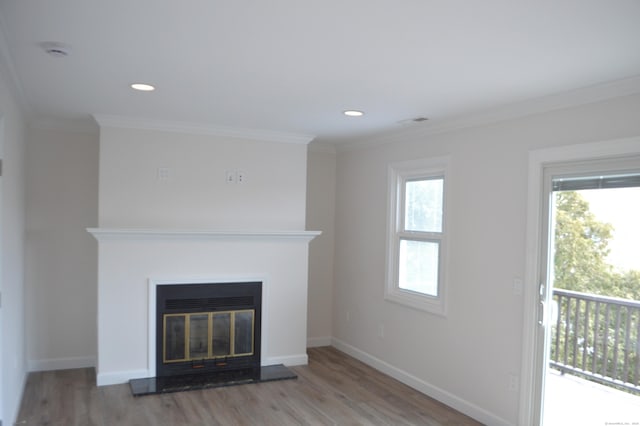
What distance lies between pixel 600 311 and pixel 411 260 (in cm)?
185

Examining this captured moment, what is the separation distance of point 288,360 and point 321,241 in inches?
57.5

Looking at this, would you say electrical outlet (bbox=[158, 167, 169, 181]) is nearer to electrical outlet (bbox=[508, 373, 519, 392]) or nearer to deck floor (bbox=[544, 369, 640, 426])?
electrical outlet (bbox=[508, 373, 519, 392])

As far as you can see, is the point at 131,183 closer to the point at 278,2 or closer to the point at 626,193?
the point at 278,2

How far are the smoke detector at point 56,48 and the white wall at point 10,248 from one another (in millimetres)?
358

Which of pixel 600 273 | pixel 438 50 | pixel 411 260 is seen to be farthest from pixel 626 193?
pixel 411 260

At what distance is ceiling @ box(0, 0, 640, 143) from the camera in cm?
193

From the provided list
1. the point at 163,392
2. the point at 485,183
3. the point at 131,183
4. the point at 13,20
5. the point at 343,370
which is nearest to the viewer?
the point at 13,20

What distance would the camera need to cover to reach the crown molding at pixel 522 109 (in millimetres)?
2766

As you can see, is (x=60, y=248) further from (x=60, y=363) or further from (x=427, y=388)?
(x=427, y=388)

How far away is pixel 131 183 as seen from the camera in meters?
4.38

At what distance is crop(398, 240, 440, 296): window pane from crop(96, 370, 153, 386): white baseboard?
8.21 feet

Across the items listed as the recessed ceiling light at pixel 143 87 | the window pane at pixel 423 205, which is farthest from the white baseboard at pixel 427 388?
the recessed ceiling light at pixel 143 87

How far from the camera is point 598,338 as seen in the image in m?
2.93

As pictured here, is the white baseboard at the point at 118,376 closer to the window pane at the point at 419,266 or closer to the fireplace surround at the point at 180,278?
the fireplace surround at the point at 180,278
